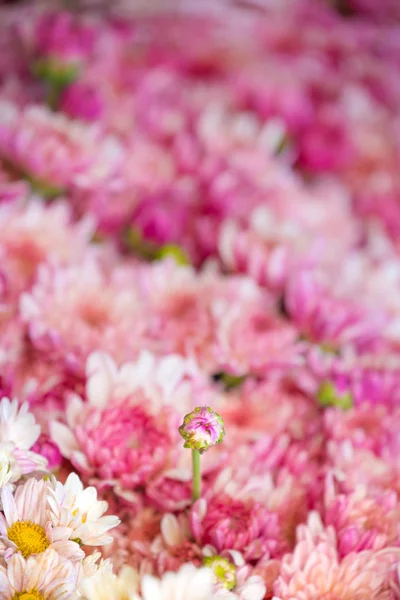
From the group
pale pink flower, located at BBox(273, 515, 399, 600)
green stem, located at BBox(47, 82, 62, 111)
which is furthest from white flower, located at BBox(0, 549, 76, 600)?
green stem, located at BBox(47, 82, 62, 111)

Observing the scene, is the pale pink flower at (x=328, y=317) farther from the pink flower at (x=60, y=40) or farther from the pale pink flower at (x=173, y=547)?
the pink flower at (x=60, y=40)

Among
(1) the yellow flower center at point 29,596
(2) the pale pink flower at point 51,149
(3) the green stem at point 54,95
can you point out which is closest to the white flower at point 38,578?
(1) the yellow flower center at point 29,596

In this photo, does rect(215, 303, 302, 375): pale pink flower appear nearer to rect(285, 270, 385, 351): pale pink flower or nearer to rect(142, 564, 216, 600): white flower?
rect(285, 270, 385, 351): pale pink flower

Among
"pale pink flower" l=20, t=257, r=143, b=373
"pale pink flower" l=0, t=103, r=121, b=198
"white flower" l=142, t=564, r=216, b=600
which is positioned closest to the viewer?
"white flower" l=142, t=564, r=216, b=600

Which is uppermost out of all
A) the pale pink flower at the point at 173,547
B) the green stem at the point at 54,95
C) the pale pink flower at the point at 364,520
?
the green stem at the point at 54,95

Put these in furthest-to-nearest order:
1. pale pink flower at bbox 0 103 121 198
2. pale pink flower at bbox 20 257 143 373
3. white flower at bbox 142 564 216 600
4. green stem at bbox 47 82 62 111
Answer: green stem at bbox 47 82 62 111, pale pink flower at bbox 0 103 121 198, pale pink flower at bbox 20 257 143 373, white flower at bbox 142 564 216 600

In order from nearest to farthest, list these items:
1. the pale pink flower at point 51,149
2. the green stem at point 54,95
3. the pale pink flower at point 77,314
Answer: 1. the pale pink flower at point 77,314
2. the pale pink flower at point 51,149
3. the green stem at point 54,95
